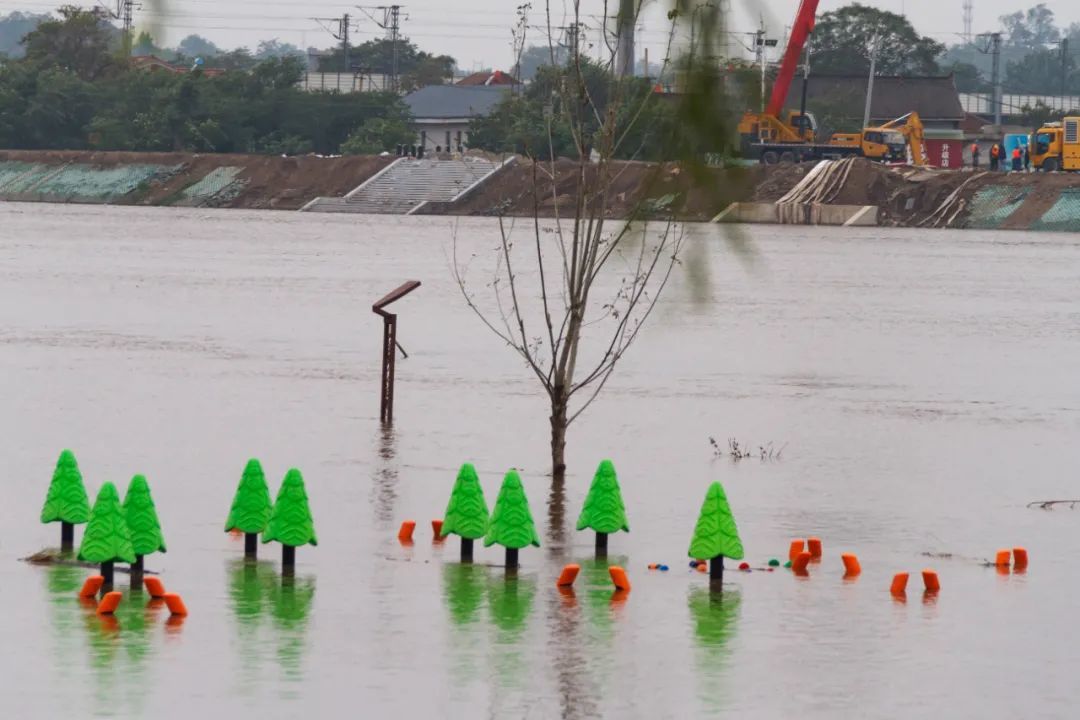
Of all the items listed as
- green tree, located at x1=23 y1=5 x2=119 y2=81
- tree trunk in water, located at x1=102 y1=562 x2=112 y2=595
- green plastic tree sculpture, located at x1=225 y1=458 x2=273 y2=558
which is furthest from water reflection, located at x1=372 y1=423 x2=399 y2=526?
green tree, located at x1=23 y1=5 x2=119 y2=81

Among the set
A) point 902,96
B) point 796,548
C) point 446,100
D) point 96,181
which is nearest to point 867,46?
point 902,96

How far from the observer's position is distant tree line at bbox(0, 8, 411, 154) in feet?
336

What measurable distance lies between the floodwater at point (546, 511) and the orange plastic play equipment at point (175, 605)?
0.07 metres

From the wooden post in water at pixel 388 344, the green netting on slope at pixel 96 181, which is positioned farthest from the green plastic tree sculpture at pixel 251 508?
the green netting on slope at pixel 96 181

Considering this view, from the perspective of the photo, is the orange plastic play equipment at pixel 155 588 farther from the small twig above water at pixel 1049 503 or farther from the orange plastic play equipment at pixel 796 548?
the small twig above water at pixel 1049 503

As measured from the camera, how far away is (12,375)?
93.6 ft

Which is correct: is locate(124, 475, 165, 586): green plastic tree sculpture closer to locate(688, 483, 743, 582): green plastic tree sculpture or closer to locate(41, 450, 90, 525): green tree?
locate(41, 450, 90, 525): green tree

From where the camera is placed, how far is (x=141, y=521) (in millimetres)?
13594

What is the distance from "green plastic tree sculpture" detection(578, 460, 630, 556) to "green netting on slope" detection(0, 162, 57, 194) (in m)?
101

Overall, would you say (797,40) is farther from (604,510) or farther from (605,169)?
(605,169)

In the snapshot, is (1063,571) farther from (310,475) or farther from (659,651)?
(310,475)

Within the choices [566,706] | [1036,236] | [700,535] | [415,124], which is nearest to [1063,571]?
[700,535]

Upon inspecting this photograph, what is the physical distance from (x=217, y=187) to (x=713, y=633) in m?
98.2

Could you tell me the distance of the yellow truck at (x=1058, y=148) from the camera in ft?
316
